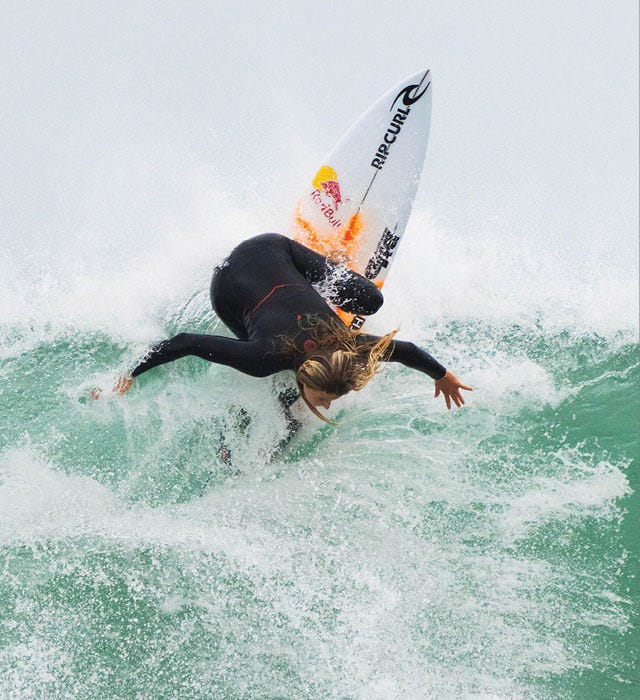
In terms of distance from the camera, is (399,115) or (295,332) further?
(399,115)

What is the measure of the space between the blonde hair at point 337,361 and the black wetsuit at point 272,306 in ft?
0.31

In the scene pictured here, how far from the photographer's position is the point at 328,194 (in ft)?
17.3

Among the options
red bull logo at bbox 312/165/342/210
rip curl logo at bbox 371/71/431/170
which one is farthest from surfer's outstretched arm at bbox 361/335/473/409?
rip curl logo at bbox 371/71/431/170

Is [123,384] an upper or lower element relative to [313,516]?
upper

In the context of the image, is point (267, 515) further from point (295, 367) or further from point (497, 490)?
point (497, 490)

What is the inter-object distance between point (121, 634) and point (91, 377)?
167cm

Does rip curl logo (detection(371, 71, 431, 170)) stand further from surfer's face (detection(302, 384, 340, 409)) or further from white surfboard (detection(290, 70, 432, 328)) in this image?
surfer's face (detection(302, 384, 340, 409))

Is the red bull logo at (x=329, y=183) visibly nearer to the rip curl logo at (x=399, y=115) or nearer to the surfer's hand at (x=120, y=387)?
the rip curl logo at (x=399, y=115)

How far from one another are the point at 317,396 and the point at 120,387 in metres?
1.18

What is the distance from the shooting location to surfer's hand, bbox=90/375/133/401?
4000 mm

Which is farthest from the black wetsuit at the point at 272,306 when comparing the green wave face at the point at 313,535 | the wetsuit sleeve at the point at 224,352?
the green wave face at the point at 313,535

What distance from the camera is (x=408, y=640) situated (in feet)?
12.2

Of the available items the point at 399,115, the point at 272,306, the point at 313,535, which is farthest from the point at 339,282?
the point at 399,115

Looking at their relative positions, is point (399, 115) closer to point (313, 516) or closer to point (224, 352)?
point (224, 352)
